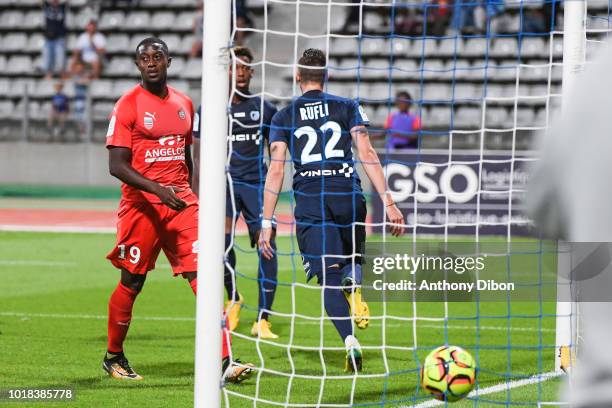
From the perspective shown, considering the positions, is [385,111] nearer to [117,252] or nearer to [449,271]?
[449,271]

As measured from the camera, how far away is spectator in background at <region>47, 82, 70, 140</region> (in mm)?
24625

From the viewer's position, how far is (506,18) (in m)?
23.5

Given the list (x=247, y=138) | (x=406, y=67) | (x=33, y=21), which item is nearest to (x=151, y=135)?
(x=247, y=138)

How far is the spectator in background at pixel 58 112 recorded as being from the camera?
2462 cm

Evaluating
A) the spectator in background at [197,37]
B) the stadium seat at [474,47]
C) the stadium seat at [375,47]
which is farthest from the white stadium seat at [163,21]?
the stadium seat at [474,47]

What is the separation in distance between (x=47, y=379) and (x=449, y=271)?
4904 mm

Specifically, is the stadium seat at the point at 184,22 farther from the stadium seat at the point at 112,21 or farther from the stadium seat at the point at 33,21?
the stadium seat at the point at 33,21

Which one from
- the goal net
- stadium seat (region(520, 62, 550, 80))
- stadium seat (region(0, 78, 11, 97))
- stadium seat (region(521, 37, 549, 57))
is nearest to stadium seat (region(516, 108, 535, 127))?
the goal net

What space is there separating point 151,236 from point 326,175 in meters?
1.24

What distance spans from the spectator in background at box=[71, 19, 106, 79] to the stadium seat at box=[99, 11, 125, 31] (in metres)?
1.34

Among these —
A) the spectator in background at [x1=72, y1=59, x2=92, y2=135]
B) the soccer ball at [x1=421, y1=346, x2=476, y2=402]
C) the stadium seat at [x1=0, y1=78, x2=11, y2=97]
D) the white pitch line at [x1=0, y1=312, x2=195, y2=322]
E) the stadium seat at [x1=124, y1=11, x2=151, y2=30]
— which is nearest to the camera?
the soccer ball at [x1=421, y1=346, x2=476, y2=402]

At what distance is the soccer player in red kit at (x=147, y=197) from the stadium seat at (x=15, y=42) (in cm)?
2212

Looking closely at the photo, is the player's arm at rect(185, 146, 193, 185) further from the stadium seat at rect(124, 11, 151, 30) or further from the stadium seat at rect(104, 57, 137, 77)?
the stadium seat at rect(124, 11, 151, 30)

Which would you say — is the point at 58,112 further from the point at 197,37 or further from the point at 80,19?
the point at 80,19
